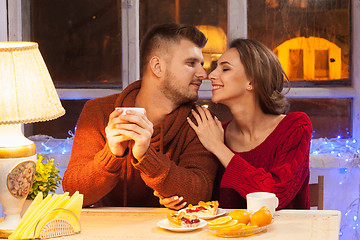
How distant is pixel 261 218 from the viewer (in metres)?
1.64

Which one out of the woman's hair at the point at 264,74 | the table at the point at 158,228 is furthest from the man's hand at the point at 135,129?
the woman's hair at the point at 264,74

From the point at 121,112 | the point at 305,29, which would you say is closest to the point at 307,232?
the point at 121,112

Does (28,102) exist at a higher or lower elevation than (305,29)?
lower

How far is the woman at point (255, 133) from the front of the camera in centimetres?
218

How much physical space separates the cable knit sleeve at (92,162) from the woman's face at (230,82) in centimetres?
48

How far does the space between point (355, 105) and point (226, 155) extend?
1232mm

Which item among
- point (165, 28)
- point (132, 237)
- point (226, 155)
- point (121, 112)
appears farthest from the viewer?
point (165, 28)

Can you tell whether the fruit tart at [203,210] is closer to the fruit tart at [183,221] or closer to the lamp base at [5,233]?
the fruit tart at [183,221]

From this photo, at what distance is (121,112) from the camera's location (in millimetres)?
→ 1849

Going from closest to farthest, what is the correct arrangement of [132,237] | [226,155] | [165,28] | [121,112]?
[132,237] → [121,112] → [226,155] → [165,28]

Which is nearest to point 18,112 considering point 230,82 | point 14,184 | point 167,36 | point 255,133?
point 14,184

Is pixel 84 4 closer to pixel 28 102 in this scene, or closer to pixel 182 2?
pixel 182 2

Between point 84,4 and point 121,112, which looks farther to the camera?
point 84,4

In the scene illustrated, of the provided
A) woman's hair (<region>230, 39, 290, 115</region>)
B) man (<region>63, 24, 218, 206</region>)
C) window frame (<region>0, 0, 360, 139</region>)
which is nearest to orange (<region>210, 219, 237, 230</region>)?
man (<region>63, 24, 218, 206</region>)
